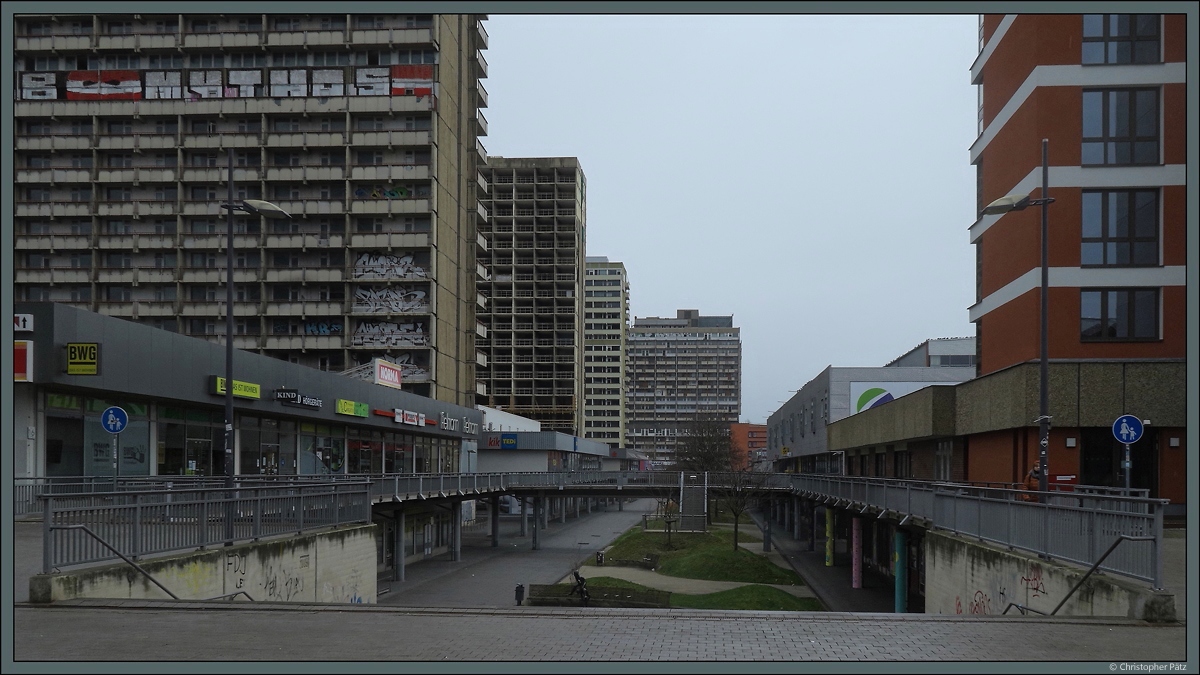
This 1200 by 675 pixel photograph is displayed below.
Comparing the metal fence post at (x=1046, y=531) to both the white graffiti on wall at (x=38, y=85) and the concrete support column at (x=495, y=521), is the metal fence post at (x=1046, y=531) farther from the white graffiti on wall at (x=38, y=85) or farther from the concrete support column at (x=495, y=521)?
the white graffiti on wall at (x=38, y=85)

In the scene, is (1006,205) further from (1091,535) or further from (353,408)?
(353,408)

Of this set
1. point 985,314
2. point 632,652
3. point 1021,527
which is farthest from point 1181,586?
point 985,314

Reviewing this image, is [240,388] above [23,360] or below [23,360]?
below

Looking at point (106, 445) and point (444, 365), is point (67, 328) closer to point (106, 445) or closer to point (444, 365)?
point (106, 445)

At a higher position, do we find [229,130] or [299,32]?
[299,32]

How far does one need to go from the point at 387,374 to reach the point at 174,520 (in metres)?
44.5

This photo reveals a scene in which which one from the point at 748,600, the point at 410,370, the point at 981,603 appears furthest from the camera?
the point at 410,370

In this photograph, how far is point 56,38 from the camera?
223 feet

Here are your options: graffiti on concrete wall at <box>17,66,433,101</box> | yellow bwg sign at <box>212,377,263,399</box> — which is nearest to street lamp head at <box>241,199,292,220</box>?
yellow bwg sign at <box>212,377,263,399</box>

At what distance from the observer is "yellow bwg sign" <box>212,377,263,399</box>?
37.2 meters

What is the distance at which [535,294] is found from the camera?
445 ft

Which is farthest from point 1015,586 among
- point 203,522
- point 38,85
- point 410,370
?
point 38,85

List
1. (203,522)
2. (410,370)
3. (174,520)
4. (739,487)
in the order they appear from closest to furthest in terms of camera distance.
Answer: (174,520) < (203,522) < (739,487) < (410,370)

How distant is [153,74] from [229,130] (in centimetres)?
651
